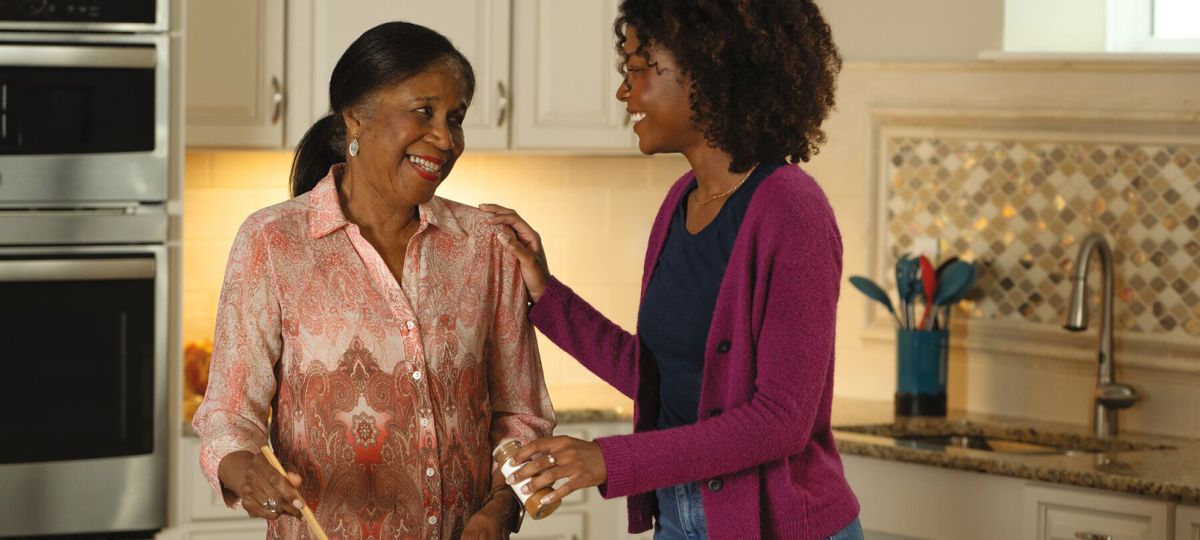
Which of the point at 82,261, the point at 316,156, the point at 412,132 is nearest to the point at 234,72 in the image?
the point at 82,261

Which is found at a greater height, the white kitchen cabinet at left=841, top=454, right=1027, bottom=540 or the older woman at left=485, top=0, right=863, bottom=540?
the older woman at left=485, top=0, right=863, bottom=540

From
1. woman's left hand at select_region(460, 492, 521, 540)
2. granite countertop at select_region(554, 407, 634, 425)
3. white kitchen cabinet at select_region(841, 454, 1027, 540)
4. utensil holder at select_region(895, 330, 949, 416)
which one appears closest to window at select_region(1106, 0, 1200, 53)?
utensil holder at select_region(895, 330, 949, 416)

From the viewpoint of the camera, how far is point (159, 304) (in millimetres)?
3020

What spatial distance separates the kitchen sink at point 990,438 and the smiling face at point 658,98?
1381mm

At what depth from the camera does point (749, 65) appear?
1852mm

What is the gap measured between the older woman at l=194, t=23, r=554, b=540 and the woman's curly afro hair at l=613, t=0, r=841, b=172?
10.9 inches

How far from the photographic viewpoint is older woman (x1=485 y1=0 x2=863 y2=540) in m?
1.77

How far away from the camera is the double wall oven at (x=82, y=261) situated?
2.92 m

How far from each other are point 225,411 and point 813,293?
27.6 inches

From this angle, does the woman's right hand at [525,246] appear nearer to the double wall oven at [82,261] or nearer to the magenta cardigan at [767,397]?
the magenta cardigan at [767,397]

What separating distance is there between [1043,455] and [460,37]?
155cm

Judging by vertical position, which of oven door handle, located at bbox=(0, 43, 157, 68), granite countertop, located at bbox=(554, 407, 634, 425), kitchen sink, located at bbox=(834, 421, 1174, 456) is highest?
oven door handle, located at bbox=(0, 43, 157, 68)

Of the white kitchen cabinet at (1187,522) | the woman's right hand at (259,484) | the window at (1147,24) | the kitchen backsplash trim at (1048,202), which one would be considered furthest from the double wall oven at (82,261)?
the window at (1147,24)

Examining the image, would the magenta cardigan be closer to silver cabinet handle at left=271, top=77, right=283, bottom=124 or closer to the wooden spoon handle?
the wooden spoon handle
